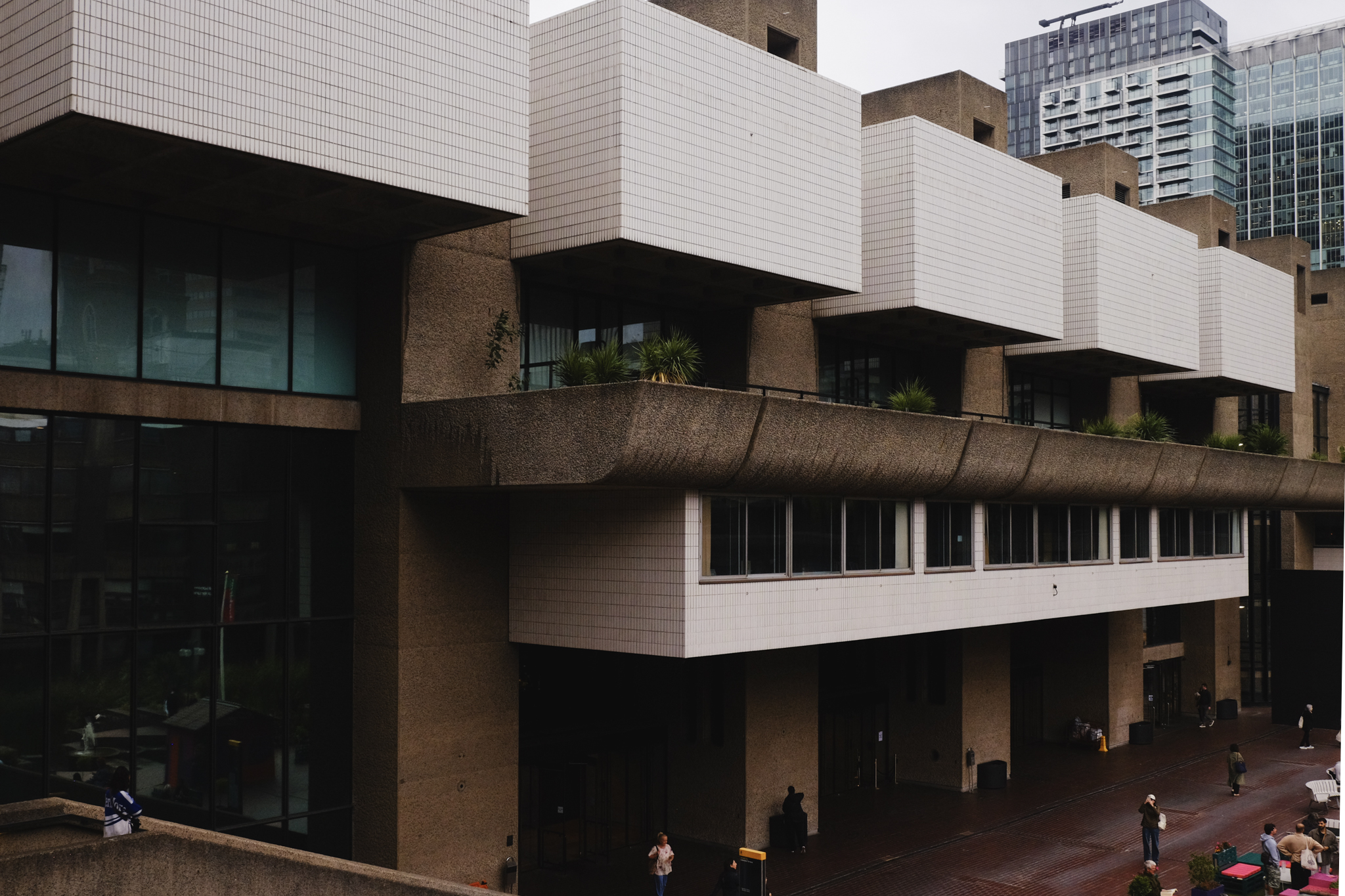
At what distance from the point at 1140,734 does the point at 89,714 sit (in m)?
35.9

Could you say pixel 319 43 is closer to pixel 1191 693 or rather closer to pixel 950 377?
pixel 950 377

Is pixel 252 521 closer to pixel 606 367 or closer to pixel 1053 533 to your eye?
pixel 606 367

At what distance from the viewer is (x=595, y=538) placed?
23172 millimetres

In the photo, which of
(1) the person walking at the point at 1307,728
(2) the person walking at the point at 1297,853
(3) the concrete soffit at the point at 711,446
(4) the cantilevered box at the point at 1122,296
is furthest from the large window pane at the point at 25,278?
(1) the person walking at the point at 1307,728

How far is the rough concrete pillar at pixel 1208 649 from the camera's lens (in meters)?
49.7

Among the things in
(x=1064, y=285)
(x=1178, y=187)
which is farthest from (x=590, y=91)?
(x=1178, y=187)

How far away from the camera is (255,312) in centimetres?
2139

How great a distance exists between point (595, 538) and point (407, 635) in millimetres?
3821

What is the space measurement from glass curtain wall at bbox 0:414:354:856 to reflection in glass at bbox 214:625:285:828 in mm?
28

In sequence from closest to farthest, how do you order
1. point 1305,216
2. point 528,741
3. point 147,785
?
point 147,785 < point 528,741 < point 1305,216

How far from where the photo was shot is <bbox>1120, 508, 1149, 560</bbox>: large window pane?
3638cm

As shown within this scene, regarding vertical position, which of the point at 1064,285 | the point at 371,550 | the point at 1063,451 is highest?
the point at 1064,285

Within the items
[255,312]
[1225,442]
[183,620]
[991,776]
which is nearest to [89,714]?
[183,620]

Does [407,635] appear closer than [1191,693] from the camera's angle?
Yes
